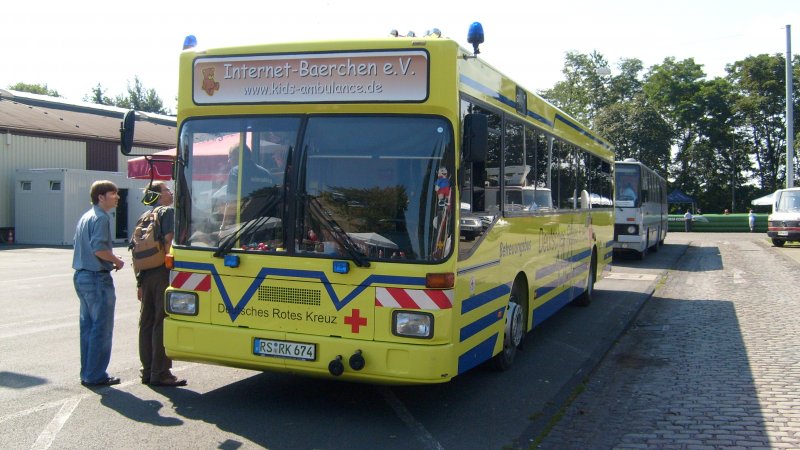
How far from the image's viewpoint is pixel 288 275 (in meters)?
5.86

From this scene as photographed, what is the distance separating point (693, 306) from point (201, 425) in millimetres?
10181

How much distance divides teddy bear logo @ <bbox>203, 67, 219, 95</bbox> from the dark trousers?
1.77 metres

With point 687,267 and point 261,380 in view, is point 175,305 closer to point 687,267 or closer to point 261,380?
point 261,380

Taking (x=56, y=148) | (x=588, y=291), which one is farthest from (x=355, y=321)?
(x=56, y=148)

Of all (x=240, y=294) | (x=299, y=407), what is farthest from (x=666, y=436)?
(x=240, y=294)

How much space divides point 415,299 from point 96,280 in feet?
10.1

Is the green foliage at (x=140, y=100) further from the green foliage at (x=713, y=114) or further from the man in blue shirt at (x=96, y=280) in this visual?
the man in blue shirt at (x=96, y=280)

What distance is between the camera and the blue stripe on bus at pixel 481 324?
6025 mm

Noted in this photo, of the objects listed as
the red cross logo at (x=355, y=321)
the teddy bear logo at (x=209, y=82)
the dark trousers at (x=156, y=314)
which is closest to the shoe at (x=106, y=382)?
the dark trousers at (x=156, y=314)

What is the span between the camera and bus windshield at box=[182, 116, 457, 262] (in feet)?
18.6

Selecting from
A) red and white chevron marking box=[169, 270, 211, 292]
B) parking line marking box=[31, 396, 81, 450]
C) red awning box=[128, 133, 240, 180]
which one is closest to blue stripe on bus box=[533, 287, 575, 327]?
red and white chevron marking box=[169, 270, 211, 292]

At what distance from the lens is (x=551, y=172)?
9578 mm

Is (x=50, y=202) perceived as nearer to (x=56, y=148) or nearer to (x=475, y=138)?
(x=56, y=148)

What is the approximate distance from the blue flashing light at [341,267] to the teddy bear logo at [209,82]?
188cm
